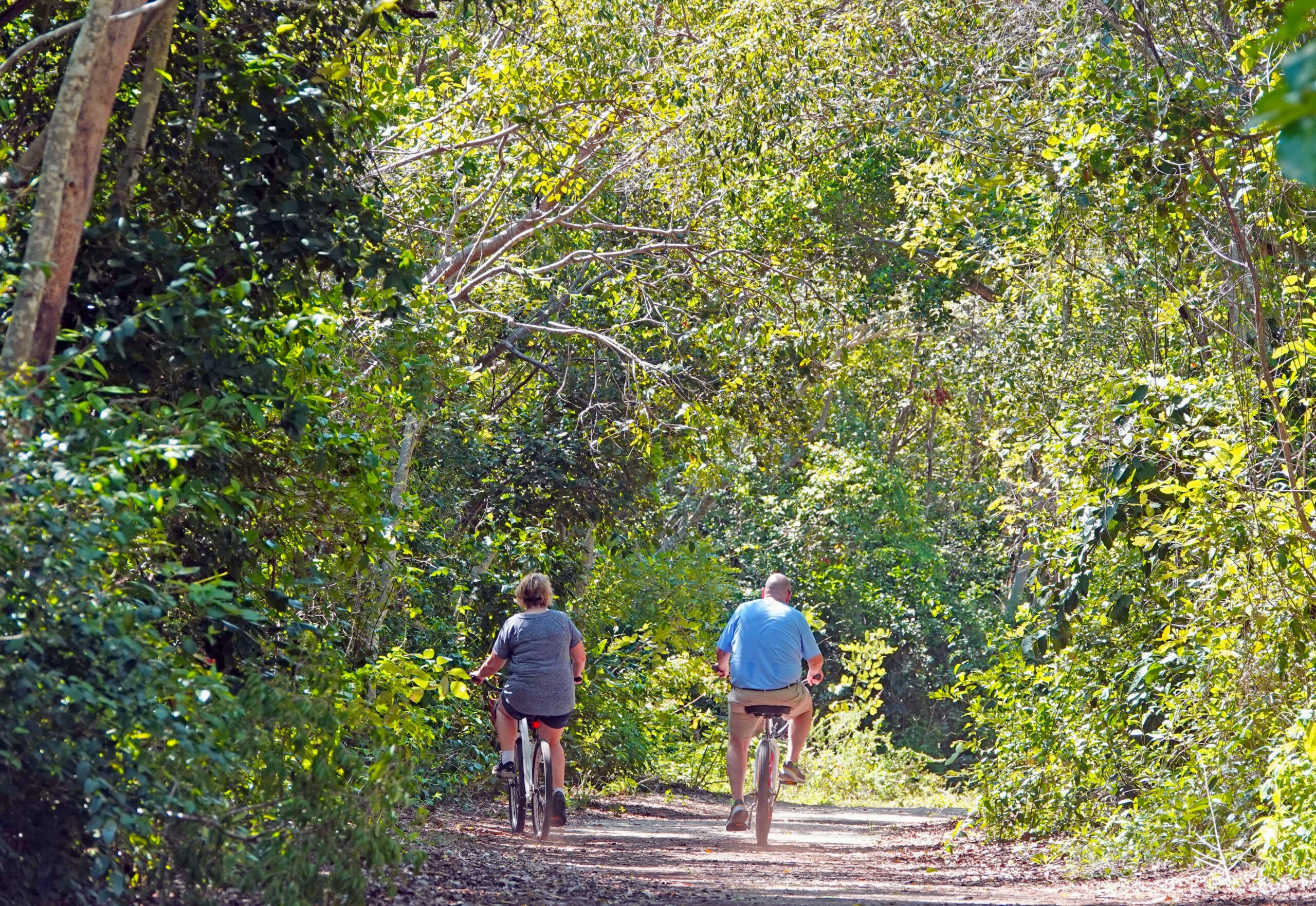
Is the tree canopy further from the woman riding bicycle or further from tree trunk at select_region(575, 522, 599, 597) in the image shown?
the woman riding bicycle

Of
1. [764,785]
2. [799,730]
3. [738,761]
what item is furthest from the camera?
[799,730]

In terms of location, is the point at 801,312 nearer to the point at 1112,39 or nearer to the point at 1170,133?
the point at 1112,39

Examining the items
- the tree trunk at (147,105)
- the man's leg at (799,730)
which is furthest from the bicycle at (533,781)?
the tree trunk at (147,105)

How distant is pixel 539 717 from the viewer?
9.66 meters

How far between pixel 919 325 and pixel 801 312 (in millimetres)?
8843

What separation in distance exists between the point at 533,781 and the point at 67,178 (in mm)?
5757

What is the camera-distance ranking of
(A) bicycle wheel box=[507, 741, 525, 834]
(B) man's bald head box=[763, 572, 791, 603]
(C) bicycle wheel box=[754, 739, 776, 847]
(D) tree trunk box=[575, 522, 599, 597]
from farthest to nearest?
1. (D) tree trunk box=[575, 522, 599, 597]
2. (B) man's bald head box=[763, 572, 791, 603]
3. (C) bicycle wheel box=[754, 739, 776, 847]
4. (A) bicycle wheel box=[507, 741, 525, 834]

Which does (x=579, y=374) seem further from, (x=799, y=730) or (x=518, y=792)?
(x=518, y=792)

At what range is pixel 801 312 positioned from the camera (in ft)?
44.1

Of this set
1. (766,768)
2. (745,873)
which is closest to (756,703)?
(766,768)

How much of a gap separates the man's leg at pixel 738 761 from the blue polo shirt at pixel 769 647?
0.42 meters

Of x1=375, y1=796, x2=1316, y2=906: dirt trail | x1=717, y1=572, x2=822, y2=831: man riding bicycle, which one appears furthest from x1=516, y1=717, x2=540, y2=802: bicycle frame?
x1=717, y1=572, x2=822, y2=831: man riding bicycle

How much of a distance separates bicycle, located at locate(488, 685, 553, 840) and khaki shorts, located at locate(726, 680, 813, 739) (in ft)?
4.90

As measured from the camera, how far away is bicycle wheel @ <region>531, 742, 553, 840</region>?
31.3ft
